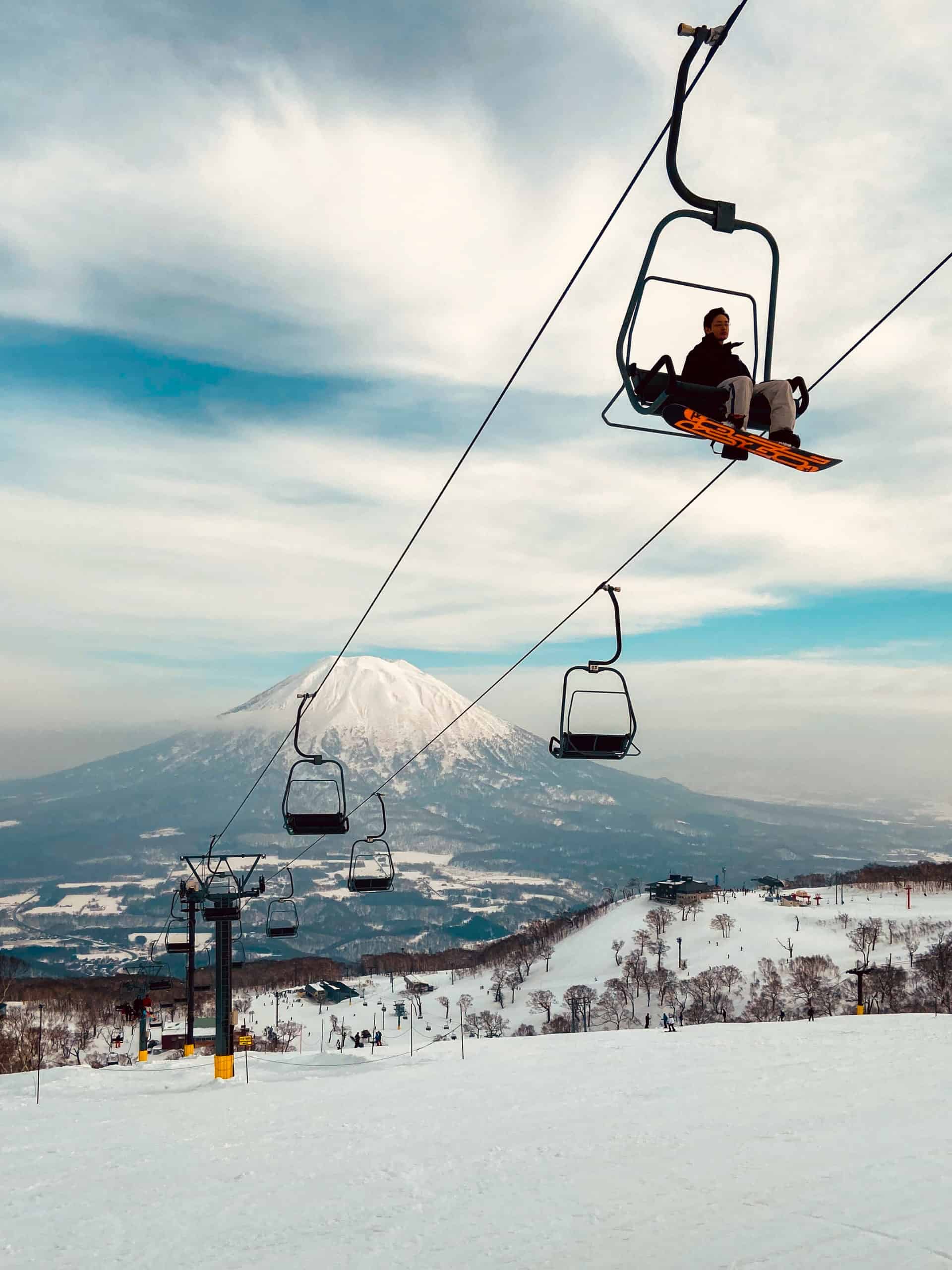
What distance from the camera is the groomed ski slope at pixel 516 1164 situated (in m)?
15.1

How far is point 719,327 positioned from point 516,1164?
Answer: 19424 millimetres

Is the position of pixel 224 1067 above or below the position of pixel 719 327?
below

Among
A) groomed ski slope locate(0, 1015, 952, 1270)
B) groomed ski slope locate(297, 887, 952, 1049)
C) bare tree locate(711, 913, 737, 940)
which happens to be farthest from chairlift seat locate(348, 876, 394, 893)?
Result: bare tree locate(711, 913, 737, 940)

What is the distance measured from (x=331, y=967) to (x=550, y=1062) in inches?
6166

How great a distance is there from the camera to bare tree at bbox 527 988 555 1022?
115 meters

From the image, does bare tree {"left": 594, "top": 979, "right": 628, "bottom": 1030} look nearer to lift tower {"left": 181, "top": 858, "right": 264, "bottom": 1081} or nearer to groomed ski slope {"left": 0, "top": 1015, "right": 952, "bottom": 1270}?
lift tower {"left": 181, "top": 858, "right": 264, "bottom": 1081}

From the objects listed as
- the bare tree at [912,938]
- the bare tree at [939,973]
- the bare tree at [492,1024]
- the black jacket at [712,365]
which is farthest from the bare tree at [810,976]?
the black jacket at [712,365]

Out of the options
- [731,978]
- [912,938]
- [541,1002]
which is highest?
[912,938]

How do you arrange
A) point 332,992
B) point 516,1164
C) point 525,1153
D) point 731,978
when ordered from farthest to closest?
point 332,992
point 731,978
point 525,1153
point 516,1164

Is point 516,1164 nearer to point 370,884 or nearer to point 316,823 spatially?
point 316,823

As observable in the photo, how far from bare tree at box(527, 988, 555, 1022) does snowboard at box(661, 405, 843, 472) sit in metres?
116

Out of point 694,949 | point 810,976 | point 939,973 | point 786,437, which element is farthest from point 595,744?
point 694,949

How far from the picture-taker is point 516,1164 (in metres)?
20.0

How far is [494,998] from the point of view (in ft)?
445
